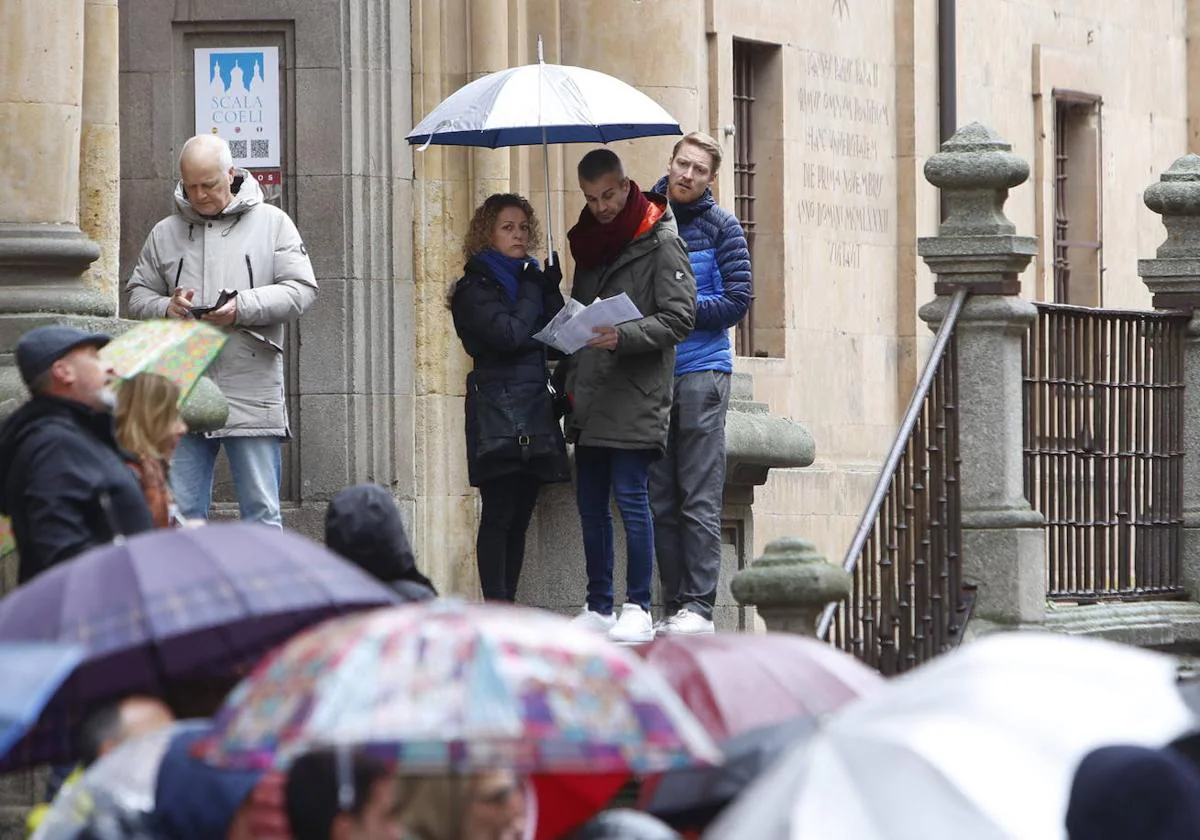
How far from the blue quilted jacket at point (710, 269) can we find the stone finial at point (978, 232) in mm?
1210

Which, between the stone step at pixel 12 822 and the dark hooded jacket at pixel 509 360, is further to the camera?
the dark hooded jacket at pixel 509 360

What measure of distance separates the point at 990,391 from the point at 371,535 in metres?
5.47

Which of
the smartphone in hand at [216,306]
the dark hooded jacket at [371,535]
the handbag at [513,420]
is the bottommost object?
the dark hooded jacket at [371,535]

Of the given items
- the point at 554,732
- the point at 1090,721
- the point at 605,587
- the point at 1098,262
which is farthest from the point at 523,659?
the point at 1098,262

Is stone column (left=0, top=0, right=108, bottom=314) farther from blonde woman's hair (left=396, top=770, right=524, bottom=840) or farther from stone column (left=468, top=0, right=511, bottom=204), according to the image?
blonde woman's hair (left=396, top=770, right=524, bottom=840)

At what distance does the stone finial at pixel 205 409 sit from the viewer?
420 inches

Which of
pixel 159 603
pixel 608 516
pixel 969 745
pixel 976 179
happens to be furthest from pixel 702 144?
pixel 969 745

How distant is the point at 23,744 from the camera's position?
22.7ft

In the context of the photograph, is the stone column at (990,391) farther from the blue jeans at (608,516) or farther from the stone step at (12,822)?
the stone step at (12,822)

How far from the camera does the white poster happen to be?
14609mm

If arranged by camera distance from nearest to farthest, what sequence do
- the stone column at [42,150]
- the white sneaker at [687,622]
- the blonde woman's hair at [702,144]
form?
the stone column at [42,150], the white sneaker at [687,622], the blonde woman's hair at [702,144]

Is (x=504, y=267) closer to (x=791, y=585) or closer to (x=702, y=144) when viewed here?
(x=702, y=144)

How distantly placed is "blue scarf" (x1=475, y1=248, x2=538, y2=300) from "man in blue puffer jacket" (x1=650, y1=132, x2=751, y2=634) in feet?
2.31

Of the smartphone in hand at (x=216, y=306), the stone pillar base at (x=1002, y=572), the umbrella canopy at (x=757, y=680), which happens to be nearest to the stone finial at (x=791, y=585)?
the smartphone in hand at (x=216, y=306)
